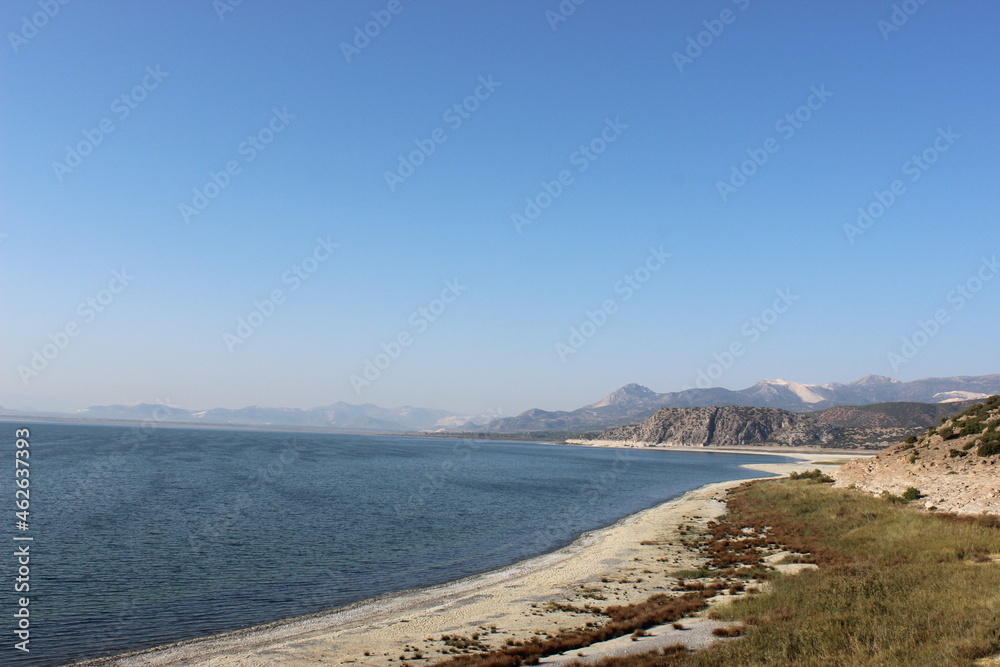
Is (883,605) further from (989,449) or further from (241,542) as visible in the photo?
(241,542)

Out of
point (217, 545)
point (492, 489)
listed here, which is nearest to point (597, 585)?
point (217, 545)

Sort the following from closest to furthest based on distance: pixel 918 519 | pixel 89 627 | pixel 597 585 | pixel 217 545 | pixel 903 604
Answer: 1. pixel 903 604
2. pixel 89 627
3. pixel 597 585
4. pixel 918 519
5. pixel 217 545

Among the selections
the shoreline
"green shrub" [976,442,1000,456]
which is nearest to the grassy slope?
the shoreline

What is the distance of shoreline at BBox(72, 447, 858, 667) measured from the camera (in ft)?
71.8

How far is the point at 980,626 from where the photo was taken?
14.7 m

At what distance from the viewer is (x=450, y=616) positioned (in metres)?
26.5

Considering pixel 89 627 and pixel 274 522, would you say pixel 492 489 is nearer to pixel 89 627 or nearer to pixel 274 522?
pixel 274 522

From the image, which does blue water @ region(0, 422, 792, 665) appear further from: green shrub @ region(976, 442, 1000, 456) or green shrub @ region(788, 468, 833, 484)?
green shrub @ region(976, 442, 1000, 456)

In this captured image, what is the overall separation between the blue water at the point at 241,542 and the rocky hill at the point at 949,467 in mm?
25492

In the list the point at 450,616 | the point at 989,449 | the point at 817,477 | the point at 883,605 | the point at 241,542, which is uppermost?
the point at 989,449

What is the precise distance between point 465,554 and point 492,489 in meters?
42.5

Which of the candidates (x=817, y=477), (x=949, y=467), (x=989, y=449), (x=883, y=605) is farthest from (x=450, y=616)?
(x=817, y=477)

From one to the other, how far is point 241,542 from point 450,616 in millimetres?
23359

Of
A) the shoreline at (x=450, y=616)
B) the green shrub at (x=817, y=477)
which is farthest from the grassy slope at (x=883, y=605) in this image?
the green shrub at (x=817, y=477)
